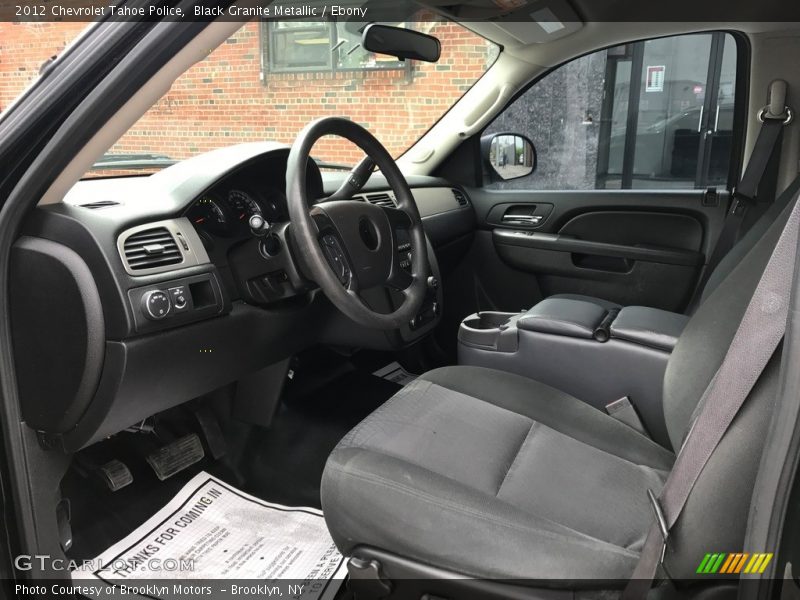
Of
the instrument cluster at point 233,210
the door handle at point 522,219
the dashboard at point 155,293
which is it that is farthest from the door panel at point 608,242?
the instrument cluster at point 233,210

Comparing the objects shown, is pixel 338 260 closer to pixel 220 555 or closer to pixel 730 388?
pixel 220 555

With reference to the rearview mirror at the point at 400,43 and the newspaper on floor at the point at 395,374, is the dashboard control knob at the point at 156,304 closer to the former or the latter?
the rearview mirror at the point at 400,43

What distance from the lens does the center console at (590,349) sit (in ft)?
5.49

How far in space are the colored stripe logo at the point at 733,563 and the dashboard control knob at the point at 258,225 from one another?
1.14 m

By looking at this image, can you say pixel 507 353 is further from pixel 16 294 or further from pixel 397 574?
pixel 16 294

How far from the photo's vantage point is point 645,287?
7.94 ft

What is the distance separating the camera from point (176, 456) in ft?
6.28

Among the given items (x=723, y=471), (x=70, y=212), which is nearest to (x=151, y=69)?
(x=70, y=212)

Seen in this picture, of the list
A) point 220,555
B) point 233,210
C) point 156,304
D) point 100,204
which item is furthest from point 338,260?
point 220,555

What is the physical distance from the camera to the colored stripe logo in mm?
790

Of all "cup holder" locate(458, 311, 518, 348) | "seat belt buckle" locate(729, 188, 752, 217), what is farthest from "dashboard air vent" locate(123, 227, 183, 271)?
"seat belt buckle" locate(729, 188, 752, 217)

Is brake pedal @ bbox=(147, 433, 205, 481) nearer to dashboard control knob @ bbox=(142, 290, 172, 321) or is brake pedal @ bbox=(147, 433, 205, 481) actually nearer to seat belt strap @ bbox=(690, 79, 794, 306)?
dashboard control knob @ bbox=(142, 290, 172, 321)

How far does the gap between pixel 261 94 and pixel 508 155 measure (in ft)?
5.96

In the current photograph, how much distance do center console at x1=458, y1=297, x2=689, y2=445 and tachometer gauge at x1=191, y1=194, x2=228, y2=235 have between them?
2.55 feet
